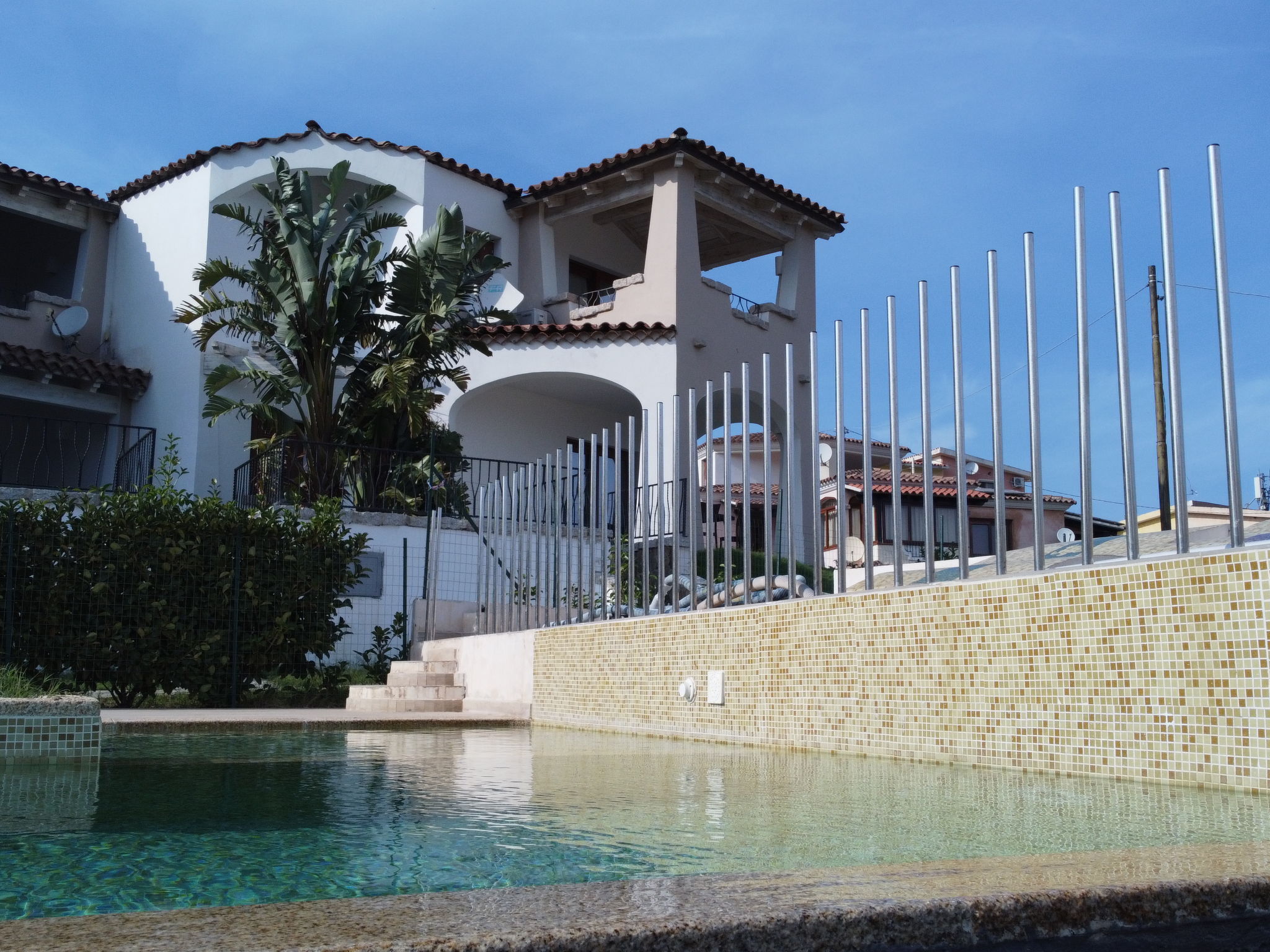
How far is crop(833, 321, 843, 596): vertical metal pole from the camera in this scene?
6.56 meters

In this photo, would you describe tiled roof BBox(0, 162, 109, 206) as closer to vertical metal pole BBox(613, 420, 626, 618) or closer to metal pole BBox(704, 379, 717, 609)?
vertical metal pole BBox(613, 420, 626, 618)

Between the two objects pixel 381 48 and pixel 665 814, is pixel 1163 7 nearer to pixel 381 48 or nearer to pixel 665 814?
pixel 381 48

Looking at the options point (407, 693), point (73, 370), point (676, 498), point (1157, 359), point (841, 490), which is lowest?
point (407, 693)

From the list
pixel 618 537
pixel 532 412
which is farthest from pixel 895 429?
pixel 532 412

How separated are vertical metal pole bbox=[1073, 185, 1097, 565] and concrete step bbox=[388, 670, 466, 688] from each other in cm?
818

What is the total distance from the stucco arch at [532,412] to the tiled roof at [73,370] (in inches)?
226

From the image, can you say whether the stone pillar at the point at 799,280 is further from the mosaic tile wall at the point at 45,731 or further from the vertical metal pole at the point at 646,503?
the mosaic tile wall at the point at 45,731

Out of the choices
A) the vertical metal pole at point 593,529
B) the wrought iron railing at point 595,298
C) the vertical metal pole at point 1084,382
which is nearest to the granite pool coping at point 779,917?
the vertical metal pole at point 1084,382

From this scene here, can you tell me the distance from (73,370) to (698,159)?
1152 centimetres

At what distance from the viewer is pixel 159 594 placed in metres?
11.9

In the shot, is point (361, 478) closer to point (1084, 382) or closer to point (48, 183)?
point (48, 183)

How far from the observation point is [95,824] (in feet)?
12.0

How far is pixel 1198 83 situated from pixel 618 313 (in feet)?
41.1

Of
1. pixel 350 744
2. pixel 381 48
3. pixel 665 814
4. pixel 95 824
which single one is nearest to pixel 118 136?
pixel 381 48
